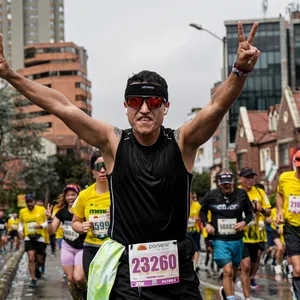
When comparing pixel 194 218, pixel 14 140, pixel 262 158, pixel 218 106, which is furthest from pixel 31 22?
pixel 218 106

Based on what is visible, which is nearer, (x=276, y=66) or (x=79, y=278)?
(x=79, y=278)

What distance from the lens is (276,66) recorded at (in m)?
97.1

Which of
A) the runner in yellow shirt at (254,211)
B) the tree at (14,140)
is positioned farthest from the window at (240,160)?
the runner in yellow shirt at (254,211)

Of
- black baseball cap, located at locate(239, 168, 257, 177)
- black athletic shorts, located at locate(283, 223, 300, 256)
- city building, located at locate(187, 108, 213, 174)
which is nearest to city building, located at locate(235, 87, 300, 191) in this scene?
black baseball cap, located at locate(239, 168, 257, 177)

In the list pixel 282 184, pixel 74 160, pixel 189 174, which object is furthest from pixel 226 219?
pixel 74 160

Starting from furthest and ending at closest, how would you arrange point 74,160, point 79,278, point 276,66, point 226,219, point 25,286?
point 74,160
point 276,66
point 25,286
point 226,219
point 79,278

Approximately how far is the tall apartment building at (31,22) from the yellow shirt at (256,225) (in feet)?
462

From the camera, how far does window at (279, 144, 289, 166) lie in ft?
176

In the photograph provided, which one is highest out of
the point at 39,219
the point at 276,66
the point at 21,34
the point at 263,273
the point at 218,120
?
the point at 21,34

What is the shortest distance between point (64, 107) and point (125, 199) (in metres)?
0.69

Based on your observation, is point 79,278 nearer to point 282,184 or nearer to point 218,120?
point 282,184

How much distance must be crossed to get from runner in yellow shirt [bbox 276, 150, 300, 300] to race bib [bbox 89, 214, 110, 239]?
230cm

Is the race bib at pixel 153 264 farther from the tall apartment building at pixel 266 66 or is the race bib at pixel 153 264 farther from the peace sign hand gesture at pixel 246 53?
the tall apartment building at pixel 266 66

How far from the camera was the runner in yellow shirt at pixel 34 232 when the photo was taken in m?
17.3
